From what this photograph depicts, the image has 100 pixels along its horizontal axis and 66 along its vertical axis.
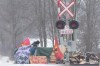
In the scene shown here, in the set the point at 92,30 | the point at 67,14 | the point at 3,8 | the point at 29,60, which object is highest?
the point at 3,8

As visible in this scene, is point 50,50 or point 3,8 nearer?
point 50,50

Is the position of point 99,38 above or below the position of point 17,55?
above

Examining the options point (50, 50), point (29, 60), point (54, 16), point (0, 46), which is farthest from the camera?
point (0, 46)

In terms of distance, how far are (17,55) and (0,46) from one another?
89.7ft

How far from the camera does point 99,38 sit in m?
39.8

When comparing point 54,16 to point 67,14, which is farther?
point 54,16

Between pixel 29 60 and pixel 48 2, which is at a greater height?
pixel 48 2

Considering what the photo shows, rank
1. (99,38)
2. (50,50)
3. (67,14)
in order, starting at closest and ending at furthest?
(67,14) < (50,50) < (99,38)

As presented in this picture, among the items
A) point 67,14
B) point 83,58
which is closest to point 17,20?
point 83,58

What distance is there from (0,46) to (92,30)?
13241 millimetres

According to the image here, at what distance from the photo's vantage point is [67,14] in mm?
14570

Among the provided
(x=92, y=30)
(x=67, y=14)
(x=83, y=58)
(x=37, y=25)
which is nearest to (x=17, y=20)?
(x=37, y=25)

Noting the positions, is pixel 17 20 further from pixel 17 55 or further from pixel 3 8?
pixel 17 55

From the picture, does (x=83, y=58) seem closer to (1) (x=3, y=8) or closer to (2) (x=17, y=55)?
(2) (x=17, y=55)
